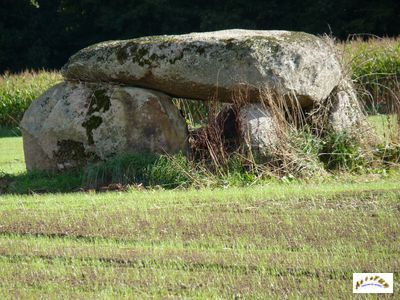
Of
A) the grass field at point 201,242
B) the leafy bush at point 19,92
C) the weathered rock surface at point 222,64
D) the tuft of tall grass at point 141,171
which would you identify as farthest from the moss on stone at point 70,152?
the leafy bush at point 19,92

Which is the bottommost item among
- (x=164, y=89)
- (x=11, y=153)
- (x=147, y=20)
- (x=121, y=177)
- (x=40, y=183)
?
A: (x=11, y=153)

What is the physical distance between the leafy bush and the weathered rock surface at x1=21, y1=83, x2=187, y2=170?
16.0 m

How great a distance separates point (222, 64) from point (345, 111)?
2.10 m

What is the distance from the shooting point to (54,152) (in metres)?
13.1

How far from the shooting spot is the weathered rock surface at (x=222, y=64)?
12.4 m

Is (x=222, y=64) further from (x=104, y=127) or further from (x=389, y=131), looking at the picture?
(x=389, y=131)

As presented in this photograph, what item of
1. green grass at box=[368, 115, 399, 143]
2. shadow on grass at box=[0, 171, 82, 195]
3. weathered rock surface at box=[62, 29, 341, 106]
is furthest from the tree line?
shadow on grass at box=[0, 171, 82, 195]

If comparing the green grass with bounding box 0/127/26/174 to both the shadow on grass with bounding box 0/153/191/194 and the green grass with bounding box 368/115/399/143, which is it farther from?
the green grass with bounding box 368/115/399/143

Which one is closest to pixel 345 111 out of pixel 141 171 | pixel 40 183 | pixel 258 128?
pixel 258 128

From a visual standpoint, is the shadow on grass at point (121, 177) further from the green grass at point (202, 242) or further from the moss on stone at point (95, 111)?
the green grass at point (202, 242)

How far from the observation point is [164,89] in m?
13.1

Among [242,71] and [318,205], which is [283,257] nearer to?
[318,205]

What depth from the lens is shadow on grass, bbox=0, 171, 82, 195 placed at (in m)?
12.2

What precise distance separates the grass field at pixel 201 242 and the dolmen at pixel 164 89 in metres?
1.76
